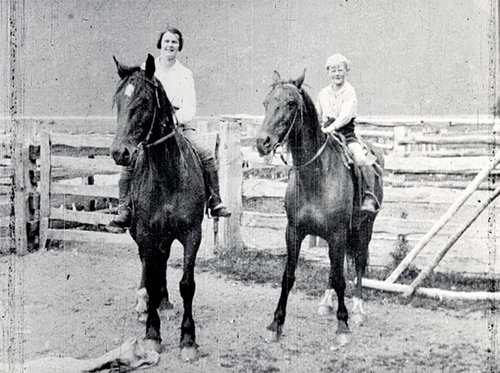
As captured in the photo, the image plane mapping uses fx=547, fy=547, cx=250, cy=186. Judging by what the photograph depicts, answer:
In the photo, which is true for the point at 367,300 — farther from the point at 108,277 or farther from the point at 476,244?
the point at 108,277

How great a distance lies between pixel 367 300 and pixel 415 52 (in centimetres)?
2262

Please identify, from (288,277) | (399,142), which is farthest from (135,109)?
(399,142)

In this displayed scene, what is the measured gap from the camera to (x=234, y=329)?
5.93m

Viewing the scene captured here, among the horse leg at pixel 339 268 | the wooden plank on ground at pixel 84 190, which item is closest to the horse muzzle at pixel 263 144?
the horse leg at pixel 339 268

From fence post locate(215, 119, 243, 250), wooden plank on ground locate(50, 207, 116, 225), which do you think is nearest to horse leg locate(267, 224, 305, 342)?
fence post locate(215, 119, 243, 250)

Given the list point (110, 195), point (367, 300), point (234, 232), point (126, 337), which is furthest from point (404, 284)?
point (110, 195)

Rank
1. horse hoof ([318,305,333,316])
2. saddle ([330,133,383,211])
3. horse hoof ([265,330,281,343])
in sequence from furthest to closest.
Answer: horse hoof ([318,305,333,316])
saddle ([330,133,383,211])
horse hoof ([265,330,281,343])

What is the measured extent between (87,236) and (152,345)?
4778 mm

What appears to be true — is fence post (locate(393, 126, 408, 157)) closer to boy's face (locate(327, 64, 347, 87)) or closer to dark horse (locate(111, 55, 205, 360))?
boy's face (locate(327, 64, 347, 87))

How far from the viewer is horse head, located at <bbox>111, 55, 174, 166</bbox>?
4.29 metres

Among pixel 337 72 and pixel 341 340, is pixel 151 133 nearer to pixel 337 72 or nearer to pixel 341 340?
pixel 337 72

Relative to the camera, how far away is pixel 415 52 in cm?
2695

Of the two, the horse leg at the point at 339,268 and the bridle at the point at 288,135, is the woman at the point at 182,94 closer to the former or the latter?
the bridle at the point at 288,135

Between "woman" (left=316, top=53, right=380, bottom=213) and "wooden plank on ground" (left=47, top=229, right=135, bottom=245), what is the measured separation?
4607 millimetres
